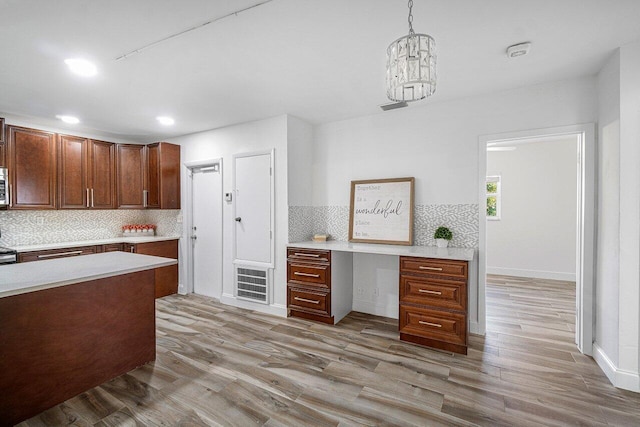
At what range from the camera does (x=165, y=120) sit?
392cm

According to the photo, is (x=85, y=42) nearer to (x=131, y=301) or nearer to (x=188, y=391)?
(x=131, y=301)

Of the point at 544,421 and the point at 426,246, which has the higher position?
the point at 426,246

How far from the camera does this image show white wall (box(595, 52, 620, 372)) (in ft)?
7.42

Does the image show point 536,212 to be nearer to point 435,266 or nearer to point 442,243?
point 442,243

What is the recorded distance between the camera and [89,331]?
7.23 feet

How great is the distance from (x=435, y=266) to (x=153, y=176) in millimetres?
4403

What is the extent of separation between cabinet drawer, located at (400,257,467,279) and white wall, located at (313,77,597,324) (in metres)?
0.69

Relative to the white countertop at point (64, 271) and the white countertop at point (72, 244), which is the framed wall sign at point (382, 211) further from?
the white countertop at point (72, 244)

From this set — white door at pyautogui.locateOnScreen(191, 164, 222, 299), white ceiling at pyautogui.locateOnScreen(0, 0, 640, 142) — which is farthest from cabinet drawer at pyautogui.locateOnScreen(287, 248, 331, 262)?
white ceiling at pyautogui.locateOnScreen(0, 0, 640, 142)

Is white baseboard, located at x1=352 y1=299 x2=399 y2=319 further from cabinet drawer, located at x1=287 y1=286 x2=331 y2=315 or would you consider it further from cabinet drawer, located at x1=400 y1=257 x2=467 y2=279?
cabinet drawer, located at x1=400 y1=257 x2=467 y2=279

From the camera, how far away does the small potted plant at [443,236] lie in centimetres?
319

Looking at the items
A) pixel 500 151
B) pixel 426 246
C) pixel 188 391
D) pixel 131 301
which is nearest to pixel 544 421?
pixel 426 246

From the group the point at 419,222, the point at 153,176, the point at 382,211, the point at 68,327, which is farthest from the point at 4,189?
the point at 419,222

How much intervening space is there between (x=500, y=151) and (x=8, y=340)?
717cm
